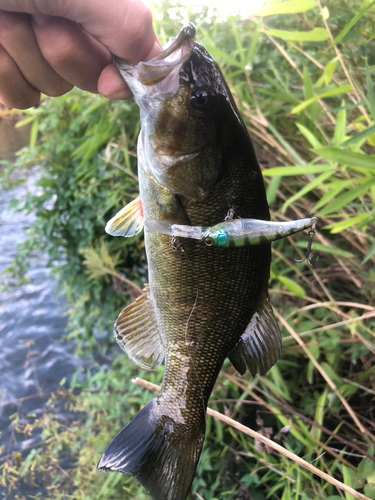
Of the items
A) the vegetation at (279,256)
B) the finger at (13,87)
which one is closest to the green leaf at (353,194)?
the vegetation at (279,256)

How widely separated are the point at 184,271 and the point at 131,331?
328 mm

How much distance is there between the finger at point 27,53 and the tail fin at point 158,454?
50.9 inches

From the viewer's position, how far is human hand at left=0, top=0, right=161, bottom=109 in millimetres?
901

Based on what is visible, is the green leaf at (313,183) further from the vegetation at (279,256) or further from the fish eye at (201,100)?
the fish eye at (201,100)

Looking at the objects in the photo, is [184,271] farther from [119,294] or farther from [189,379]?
[119,294]

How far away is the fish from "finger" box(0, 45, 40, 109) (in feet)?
1.60

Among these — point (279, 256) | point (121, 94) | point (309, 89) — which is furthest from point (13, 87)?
point (279, 256)

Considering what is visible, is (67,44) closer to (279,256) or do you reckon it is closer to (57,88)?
(57,88)

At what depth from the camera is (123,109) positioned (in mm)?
2021

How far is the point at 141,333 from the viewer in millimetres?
1094

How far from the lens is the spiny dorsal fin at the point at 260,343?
36.2 inches

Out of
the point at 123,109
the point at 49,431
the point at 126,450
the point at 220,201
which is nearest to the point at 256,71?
the point at 123,109

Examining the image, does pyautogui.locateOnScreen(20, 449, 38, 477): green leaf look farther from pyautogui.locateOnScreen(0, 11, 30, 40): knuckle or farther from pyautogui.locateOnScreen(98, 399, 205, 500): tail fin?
pyautogui.locateOnScreen(0, 11, 30, 40): knuckle

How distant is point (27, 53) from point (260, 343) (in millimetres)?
1264
